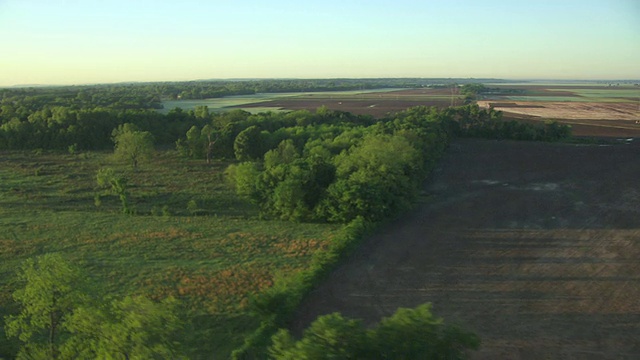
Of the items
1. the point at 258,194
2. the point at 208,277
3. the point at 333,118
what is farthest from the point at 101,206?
the point at 333,118

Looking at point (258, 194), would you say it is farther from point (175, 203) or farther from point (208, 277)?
point (208, 277)

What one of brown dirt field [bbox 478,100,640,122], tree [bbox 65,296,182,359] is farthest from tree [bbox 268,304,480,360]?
brown dirt field [bbox 478,100,640,122]

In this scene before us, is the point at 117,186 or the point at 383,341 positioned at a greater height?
the point at 383,341

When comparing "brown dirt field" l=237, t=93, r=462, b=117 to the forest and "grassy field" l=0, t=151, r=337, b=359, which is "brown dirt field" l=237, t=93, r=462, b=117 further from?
"grassy field" l=0, t=151, r=337, b=359

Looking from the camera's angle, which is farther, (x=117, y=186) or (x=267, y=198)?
(x=117, y=186)

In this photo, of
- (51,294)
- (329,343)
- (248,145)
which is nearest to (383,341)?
(329,343)

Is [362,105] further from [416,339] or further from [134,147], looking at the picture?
[416,339]

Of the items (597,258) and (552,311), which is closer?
(552,311)
